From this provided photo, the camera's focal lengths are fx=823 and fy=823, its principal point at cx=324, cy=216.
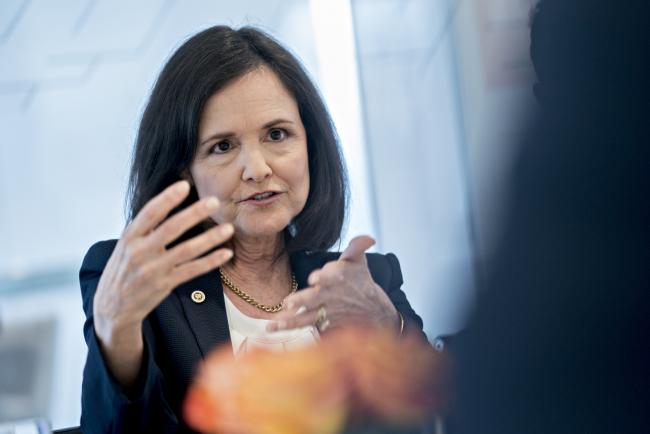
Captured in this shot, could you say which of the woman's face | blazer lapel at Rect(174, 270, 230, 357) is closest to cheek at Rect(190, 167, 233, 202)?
the woman's face

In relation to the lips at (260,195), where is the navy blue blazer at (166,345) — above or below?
below

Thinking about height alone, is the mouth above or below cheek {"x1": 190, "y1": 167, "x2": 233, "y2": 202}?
below

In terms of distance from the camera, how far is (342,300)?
713 millimetres

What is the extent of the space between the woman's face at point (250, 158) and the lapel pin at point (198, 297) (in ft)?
0.26

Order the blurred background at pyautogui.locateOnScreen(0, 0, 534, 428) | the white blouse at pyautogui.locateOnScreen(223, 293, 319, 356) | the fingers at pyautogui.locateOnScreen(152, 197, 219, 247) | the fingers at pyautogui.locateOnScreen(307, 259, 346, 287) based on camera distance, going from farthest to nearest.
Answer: the blurred background at pyautogui.locateOnScreen(0, 0, 534, 428) < the white blouse at pyautogui.locateOnScreen(223, 293, 319, 356) < the fingers at pyautogui.locateOnScreen(307, 259, 346, 287) < the fingers at pyautogui.locateOnScreen(152, 197, 219, 247)

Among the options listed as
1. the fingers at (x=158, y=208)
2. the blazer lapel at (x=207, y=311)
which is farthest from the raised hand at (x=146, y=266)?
the blazer lapel at (x=207, y=311)

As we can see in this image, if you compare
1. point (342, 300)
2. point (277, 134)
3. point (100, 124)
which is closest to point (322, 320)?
point (342, 300)

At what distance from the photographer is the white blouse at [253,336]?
31.1 inches

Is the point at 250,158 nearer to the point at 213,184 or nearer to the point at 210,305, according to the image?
the point at 213,184

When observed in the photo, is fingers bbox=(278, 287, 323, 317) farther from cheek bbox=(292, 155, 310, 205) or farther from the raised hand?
cheek bbox=(292, 155, 310, 205)

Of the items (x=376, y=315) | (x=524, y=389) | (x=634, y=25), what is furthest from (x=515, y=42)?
(x=376, y=315)

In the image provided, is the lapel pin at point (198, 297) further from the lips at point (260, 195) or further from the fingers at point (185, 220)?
the fingers at point (185, 220)

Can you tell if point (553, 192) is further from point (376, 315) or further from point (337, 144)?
point (337, 144)

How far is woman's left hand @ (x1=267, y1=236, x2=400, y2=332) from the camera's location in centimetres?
66
